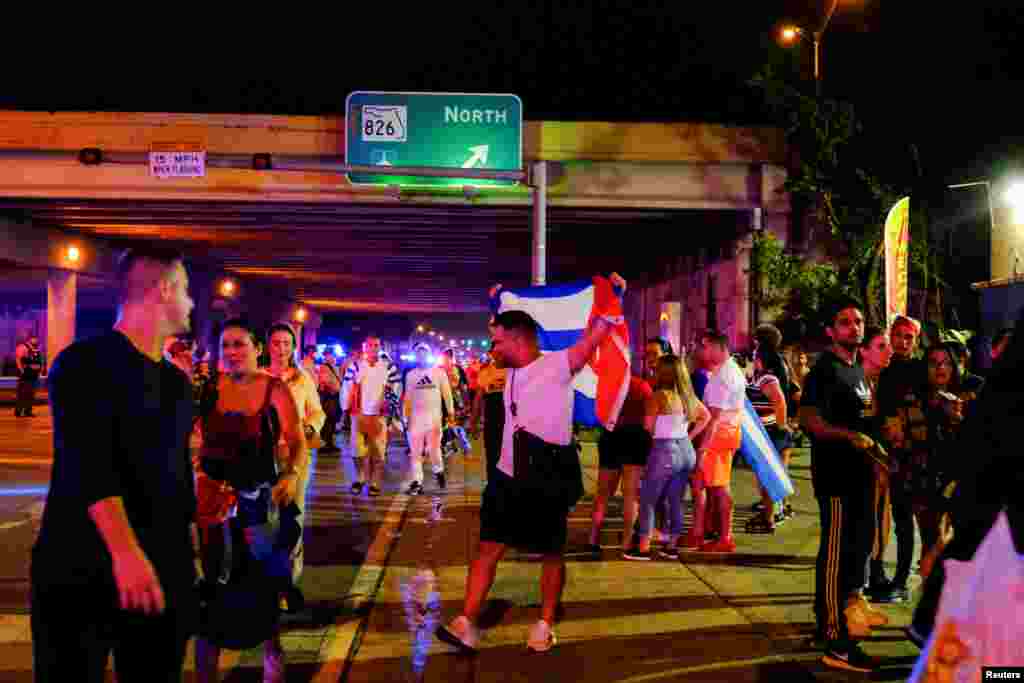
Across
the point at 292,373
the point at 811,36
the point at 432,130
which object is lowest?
the point at 292,373

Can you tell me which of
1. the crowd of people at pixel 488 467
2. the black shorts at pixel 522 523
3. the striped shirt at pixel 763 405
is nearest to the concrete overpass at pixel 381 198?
the striped shirt at pixel 763 405

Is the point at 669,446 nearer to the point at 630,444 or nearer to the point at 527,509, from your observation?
the point at 630,444

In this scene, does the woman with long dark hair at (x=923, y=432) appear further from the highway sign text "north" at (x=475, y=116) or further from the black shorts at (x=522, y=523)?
the highway sign text "north" at (x=475, y=116)

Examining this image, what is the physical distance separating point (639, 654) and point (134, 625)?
12.2 ft

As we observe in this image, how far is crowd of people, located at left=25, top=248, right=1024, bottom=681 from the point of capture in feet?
9.48

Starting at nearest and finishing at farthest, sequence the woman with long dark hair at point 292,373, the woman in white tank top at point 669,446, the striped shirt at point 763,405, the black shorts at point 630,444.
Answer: the woman with long dark hair at point 292,373 < the woman in white tank top at point 669,446 < the black shorts at point 630,444 < the striped shirt at point 763,405

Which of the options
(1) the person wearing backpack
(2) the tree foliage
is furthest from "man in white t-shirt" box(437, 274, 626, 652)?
(1) the person wearing backpack

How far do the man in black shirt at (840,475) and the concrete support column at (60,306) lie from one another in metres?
30.2

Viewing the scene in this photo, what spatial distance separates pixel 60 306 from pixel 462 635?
30206mm

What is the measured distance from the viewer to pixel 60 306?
107 ft

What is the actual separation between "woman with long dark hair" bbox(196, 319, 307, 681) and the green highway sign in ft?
45.5

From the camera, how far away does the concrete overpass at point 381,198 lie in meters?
21.5

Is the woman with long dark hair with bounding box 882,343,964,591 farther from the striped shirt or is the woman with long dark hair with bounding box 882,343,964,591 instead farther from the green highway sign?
the green highway sign

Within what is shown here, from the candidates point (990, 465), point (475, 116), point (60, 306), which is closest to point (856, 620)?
point (990, 465)
